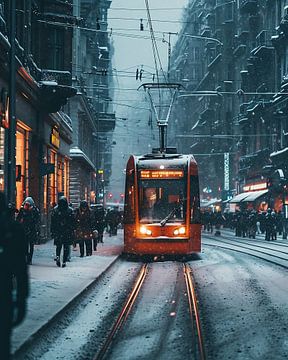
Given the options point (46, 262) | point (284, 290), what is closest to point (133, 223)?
point (46, 262)

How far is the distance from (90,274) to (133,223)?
16.8 ft

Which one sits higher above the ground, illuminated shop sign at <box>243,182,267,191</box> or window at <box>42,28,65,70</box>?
window at <box>42,28,65,70</box>

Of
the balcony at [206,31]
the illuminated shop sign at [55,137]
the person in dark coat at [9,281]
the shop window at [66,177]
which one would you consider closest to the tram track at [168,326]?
the person in dark coat at [9,281]

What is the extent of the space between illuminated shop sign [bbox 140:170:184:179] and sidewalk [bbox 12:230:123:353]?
261 centimetres

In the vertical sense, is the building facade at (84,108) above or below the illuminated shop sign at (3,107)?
above

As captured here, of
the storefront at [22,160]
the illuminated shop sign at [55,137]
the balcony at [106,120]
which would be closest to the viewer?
the storefront at [22,160]

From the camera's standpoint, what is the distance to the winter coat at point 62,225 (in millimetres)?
19359

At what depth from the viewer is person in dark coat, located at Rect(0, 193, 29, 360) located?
5508 millimetres

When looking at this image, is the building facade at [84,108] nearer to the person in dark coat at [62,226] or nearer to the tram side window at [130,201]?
the tram side window at [130,201]

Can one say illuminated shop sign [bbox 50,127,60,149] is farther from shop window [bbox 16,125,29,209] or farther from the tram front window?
the tram front window

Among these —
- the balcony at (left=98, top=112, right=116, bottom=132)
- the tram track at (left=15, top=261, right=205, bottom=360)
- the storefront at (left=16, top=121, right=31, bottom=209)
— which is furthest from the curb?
the balcony at (left=98, top=112, right=116, bottom=132)

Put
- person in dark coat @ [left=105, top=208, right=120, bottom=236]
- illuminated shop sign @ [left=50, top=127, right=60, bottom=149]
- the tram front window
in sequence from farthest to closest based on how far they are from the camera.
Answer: person in dark coat @ [left=105, top=208, right=120, bottom=236], illuminated shop sign @ [left=50, top=127, right=60, bottom=149], the tram front window

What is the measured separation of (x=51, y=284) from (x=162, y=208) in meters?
8.01

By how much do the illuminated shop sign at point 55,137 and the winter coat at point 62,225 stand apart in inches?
541
